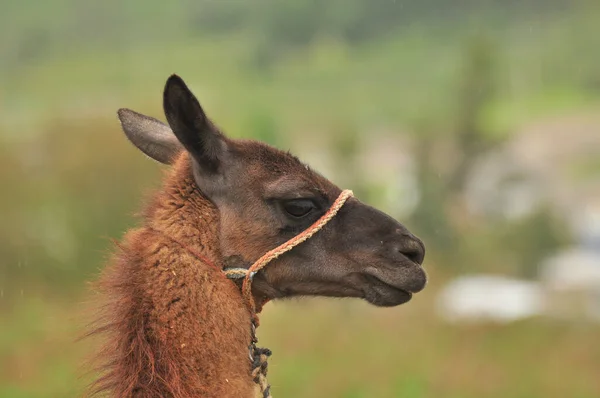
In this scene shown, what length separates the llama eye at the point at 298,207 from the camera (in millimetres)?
3934

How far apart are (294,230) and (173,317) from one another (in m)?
0.68

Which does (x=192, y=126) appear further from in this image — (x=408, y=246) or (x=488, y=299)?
(x=488, y=299)

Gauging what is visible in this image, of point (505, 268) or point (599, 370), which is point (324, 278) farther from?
point (505, 268)

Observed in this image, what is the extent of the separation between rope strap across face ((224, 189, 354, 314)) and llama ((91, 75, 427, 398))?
0.09 feet

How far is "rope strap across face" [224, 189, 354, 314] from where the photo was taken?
3799 millimetres

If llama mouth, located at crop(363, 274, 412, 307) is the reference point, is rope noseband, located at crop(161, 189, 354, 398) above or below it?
below

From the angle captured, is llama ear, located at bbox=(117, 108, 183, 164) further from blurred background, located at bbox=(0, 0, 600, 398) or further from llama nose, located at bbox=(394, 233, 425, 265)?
llama nose, located at bbox=(394, 233, 425, 265)

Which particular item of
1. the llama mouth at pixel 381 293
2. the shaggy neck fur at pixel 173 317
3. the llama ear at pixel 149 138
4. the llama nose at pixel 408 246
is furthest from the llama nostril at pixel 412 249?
the llama ear at pixel 149 138

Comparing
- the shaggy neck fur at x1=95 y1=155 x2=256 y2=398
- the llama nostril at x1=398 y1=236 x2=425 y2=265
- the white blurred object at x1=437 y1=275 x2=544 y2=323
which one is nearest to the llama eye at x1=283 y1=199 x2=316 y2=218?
the shaggy neck fur at x1=95 y1=155 x2=256 y2=398

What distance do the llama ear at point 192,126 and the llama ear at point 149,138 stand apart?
0.43 metres

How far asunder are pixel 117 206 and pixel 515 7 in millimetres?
58112

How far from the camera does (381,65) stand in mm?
51562

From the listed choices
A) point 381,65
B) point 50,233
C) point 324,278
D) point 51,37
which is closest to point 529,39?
point 381,65

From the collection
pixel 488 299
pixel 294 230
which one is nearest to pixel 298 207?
pixel 294 230
